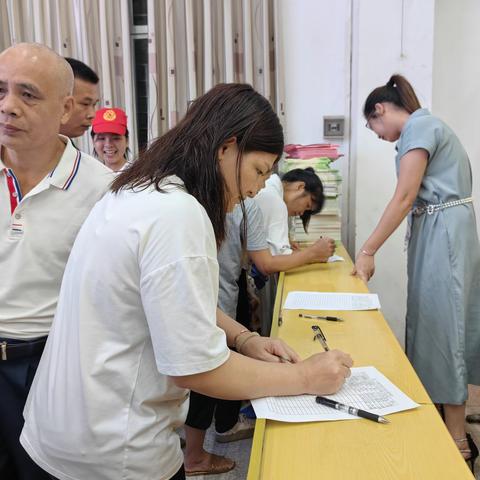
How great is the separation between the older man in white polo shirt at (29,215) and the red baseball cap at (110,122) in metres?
1.37

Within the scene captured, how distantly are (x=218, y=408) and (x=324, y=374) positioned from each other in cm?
137

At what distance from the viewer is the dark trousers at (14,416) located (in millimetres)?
1146

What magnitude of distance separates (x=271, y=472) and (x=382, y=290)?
2.45 metres

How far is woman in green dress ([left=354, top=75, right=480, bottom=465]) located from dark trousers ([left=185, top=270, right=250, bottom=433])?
1.92 ft

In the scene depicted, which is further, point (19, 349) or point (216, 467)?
point (216, 467)

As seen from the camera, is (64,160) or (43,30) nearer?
(64,160)

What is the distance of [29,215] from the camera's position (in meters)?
1.12

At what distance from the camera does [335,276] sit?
2.16 meters

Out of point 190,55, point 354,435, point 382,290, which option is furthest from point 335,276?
point 190,55

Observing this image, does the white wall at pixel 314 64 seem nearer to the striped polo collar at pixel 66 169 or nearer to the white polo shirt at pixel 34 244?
the striped polo collar at pixel 66 169

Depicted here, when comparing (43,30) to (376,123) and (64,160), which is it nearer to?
(376,123)

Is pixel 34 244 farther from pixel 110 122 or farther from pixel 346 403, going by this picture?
pixel 110 122

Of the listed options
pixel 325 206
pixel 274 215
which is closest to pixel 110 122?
pixel 274 215

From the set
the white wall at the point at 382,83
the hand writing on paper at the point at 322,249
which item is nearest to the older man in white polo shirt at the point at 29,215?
the hand writing on paper at the point at 322,249
